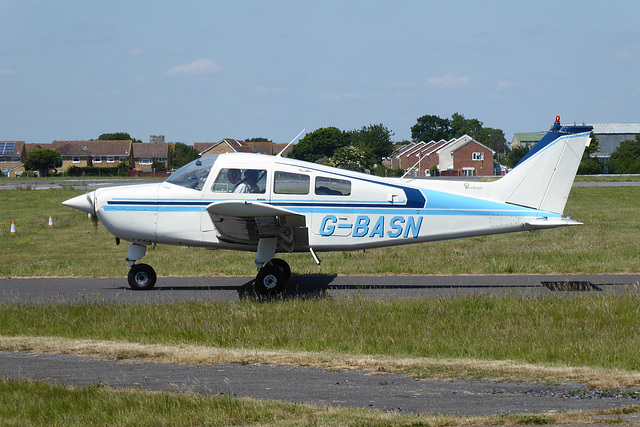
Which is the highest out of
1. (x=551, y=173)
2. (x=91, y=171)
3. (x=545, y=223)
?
→ (x=91, y=171)

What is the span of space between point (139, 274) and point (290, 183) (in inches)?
138

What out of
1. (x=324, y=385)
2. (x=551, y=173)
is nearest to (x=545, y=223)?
(x=551, y=173)

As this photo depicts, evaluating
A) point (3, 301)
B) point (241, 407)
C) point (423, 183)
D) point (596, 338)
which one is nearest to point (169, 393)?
point (241, 407)

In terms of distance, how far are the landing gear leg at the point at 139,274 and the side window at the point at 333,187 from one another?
3625mm

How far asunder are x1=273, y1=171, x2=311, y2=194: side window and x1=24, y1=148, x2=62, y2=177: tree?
106 metres

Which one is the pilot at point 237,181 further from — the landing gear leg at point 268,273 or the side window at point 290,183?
the landing gear leg at point 268,273

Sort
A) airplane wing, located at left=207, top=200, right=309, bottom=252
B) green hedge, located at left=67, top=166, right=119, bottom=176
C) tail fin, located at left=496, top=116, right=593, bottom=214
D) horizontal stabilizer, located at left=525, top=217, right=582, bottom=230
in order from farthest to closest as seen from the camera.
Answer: green hedge, located at left=67, top=166, right=119, bottom=176 < tail fin, located at left=496, top=116, right=593, bottom=214 < horizontal stabilizer, located at left=525, top=217, right=582, bottom=230 < airplane wing, located at left=207, top=200, right=309, bottom=252

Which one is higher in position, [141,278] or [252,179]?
[252,179]

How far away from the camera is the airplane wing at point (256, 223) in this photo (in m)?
10.8

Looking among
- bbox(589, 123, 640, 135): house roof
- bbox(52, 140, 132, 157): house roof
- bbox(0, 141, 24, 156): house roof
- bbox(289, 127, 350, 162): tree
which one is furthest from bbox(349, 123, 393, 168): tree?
bbox(0, 141, 24, 156): house roof

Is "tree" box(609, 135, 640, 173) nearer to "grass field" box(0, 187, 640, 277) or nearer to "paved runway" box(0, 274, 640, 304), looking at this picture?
"grass field" box(0, 187, 640, 277)

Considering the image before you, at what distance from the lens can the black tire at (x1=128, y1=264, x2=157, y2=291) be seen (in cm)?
1264

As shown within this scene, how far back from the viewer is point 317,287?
12.8 m

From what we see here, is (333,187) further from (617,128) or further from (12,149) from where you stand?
(617,128)
